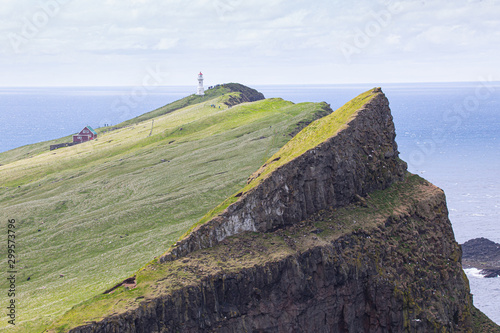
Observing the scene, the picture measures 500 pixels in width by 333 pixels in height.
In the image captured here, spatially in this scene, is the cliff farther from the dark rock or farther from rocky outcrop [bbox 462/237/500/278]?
the dark rock

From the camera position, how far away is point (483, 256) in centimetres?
11662

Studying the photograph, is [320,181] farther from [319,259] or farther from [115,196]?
[115,196]

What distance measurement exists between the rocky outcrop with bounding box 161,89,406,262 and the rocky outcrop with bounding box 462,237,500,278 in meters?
52.7

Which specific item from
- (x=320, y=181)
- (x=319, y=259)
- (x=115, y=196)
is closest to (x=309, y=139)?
(x=320, y=181)

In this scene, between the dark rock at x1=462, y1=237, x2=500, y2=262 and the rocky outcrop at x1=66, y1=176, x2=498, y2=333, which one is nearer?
the rocky outcrop at x1=66, y1=176, x2=498, y2=333

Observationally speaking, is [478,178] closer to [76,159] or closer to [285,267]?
[76,159]

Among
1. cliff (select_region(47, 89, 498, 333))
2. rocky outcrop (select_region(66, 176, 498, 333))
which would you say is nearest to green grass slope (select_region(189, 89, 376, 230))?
cliff (select_region(47, 89, 498, 333))

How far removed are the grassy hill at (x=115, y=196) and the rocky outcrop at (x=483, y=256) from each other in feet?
174

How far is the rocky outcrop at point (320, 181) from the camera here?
5881 cm

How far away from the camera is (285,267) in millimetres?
55000

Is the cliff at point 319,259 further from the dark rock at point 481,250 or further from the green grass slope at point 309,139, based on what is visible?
the dark rock at point 481,250

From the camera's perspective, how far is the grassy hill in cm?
8349

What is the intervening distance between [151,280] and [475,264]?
287 feet

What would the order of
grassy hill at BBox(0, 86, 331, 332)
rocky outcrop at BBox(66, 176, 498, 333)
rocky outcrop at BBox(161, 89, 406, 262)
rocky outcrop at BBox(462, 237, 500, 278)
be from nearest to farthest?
rocky outcrop at BBox(66, 176, 498, 333) < rocky outcrop at BBox(161, 89, 406, 262) < grassy hill at BBox(0, 86, 331, 332) < rocky outcrop at BBox(462, 237, 500, 278)
